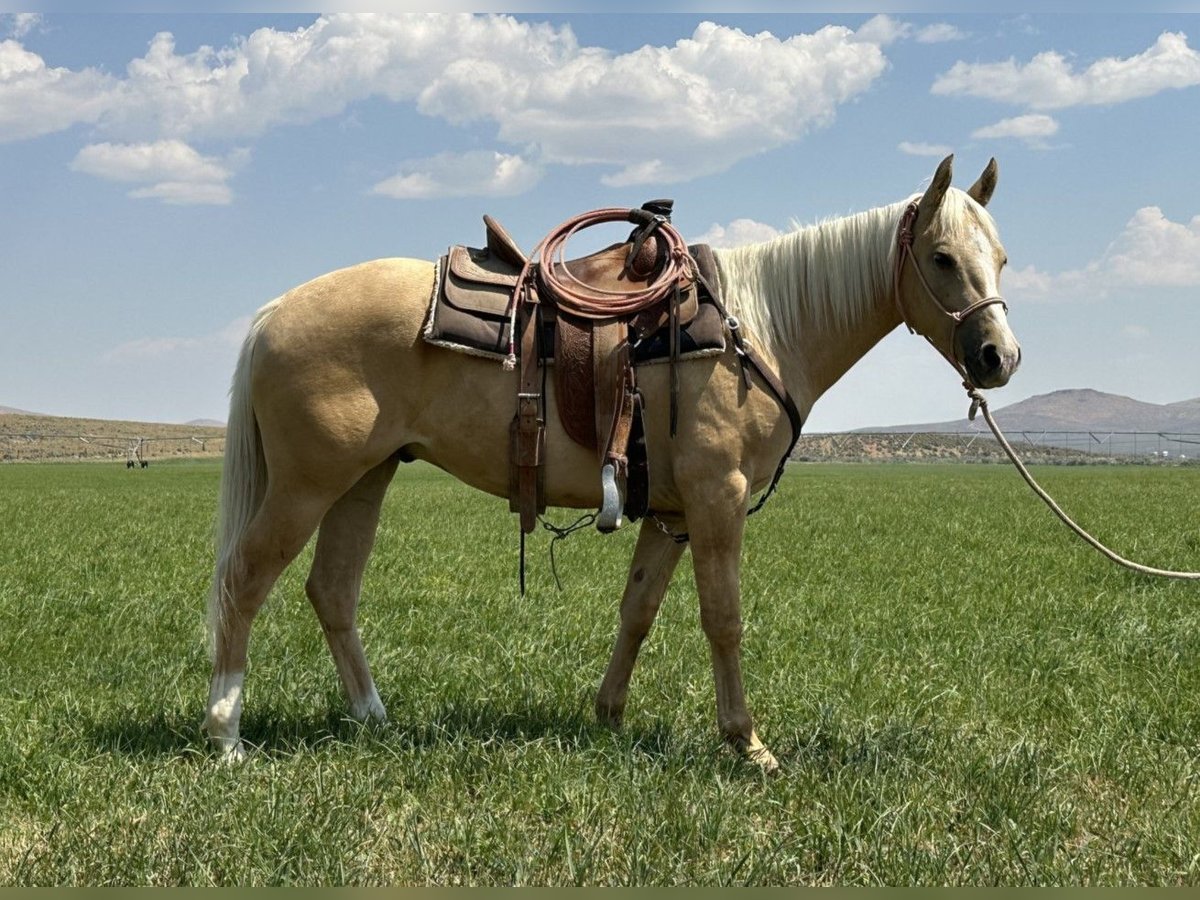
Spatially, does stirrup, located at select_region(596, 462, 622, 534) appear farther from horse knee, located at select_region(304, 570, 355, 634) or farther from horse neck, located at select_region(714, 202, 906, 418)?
horse knee, located at select_region(304, 570, 355, 634)

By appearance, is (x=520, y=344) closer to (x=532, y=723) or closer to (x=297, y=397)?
(x=297, y=397)

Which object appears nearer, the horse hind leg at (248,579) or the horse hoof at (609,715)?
the horse hind leg at (248,579)

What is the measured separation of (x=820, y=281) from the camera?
17.7ft

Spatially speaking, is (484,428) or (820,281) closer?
(484,428)

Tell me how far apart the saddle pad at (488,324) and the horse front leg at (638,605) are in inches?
38.7

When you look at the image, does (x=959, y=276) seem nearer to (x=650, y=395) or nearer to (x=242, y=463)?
(x=650, y=395)

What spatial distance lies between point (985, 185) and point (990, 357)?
3.08 ft

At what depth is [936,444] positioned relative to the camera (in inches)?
4397

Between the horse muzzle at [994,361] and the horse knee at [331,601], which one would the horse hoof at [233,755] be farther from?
the horse muzzle at [994,361]

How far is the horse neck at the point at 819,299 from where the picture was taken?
5.35 metres

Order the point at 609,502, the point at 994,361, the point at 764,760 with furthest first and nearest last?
the point at 764,760 < the point at 609,502 < the point at 994,361

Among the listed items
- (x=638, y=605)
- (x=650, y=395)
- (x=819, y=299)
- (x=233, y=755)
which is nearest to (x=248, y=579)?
(x=233, y=755)

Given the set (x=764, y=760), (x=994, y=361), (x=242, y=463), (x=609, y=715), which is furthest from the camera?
(x=609, y=715)

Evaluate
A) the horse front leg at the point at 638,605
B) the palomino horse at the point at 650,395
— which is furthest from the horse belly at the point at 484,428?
the horse front leg at the point at 638,605
